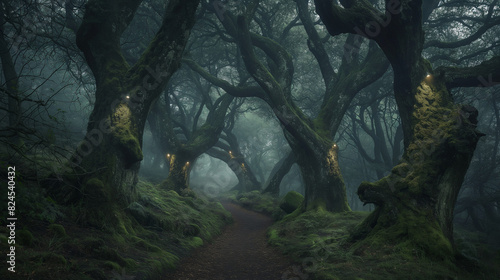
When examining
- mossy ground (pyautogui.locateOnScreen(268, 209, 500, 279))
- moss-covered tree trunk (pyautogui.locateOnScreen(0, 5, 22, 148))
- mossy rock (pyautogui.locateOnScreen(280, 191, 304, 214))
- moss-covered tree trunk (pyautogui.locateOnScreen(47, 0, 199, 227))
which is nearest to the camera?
moss-covered tree trunk (pyautogui.locateOnScreen(0, 5, 22, 148))

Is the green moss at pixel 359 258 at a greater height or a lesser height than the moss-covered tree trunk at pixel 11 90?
lesser

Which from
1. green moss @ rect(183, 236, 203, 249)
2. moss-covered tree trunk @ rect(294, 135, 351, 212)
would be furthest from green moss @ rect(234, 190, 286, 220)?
green moss @ rect(183, 236, 203, 249)

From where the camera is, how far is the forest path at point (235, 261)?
602 cm

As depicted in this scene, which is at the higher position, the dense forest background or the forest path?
the dense forest background

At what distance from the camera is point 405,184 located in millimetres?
6586

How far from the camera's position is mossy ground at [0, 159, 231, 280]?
3.61 m

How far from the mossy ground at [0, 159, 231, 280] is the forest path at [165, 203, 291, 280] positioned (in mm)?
356

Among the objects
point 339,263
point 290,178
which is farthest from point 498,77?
point 290,178

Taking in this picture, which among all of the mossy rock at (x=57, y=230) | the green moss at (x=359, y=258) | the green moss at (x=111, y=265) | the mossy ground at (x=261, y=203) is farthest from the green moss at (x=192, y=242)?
the mossy ground at (x=261, y=203)

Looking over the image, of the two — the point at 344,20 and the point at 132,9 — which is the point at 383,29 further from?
the point at 132,9

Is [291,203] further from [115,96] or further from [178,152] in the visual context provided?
[115,96]

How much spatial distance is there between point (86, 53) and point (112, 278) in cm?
678

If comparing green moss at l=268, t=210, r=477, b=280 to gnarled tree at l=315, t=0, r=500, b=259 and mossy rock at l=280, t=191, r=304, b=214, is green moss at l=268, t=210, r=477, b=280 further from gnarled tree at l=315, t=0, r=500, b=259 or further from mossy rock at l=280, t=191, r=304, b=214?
mossy rock at l=280, t=191, r=304, b=214

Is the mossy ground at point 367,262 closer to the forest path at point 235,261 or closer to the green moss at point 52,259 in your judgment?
the forest path at point 235,261
